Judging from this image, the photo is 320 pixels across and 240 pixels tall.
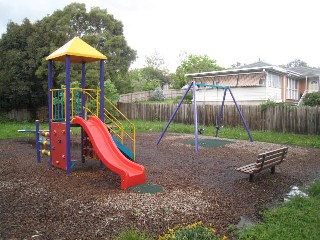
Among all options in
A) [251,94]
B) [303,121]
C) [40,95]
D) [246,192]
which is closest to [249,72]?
[251,94]

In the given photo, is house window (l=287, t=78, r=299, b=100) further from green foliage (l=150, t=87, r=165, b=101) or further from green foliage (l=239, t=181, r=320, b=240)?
green foliage (l=239, t=181, r=320, b=240)

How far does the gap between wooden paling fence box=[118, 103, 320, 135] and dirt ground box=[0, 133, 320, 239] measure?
712cm

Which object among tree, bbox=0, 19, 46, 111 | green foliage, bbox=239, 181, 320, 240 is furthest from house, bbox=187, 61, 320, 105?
green foliage, bbox=239, 181, 320, 240

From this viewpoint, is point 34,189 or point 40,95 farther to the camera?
point 40,95

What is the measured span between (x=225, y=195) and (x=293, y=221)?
5.77ft

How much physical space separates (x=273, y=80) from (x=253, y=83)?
7.15ft

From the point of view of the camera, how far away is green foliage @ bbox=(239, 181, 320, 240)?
184 inches

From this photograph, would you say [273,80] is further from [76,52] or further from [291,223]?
[291,223]

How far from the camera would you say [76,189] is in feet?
23.4

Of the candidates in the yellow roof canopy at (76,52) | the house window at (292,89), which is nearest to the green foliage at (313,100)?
the house window at (292,89)

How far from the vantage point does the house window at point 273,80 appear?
26188mm

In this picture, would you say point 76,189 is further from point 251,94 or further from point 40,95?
point 251,94

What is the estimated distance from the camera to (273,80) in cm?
2697

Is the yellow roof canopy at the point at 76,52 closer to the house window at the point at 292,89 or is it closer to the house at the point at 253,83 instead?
the house at the point at 253,83
